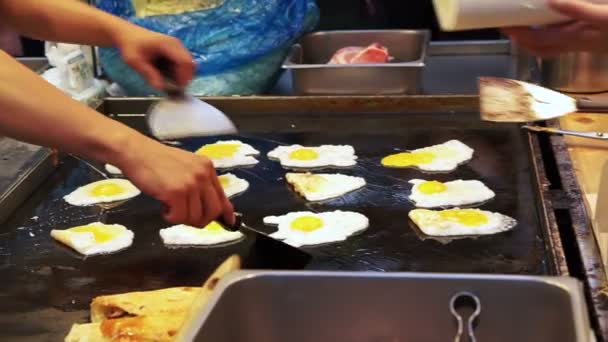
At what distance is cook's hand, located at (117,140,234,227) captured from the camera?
58.8 inches

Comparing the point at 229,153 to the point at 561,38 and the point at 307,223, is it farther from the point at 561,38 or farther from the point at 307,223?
the point at 561,38

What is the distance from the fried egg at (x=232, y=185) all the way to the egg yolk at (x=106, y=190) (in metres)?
0.31

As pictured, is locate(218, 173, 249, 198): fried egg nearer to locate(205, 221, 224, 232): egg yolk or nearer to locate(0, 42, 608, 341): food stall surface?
locate(0, 42, 608, 341): food stall surface

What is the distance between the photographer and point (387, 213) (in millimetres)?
2338

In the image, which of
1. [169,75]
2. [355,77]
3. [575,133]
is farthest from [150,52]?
[575,133]

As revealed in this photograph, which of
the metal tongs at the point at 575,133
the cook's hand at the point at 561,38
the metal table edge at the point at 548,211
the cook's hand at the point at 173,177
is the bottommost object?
the metal table edge at the point at 548,211

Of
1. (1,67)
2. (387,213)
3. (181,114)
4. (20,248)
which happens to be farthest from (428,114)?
(1,67)

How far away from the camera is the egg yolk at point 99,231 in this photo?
2.24m

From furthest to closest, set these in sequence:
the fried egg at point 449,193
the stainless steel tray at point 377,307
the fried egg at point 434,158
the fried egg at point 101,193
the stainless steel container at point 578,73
A: the stainless steel container at point 578,73, the fried egg at point 434,158, the fried egg at point 101,193, the fried egg at point 449,193, the stainless steel tray at point 377,307

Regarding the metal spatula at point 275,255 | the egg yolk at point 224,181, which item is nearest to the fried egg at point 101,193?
the egg yolk at point 224,181

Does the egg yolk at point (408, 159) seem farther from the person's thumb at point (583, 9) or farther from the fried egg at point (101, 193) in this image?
the person's thumb at point (583, 9)

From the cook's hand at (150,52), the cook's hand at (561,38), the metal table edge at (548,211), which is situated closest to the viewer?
the metal table edge at (548,211)

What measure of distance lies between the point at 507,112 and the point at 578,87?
68 centimetres

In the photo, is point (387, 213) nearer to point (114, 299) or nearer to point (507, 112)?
point (507, 112)
